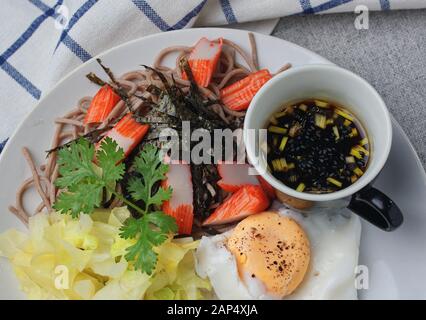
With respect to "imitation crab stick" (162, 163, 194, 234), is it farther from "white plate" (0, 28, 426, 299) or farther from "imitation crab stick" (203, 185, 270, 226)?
"white plate" (0, 28, 426, 299)

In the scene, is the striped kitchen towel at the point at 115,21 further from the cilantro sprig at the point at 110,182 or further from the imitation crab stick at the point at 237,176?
the imitation crab stick at the point at 237,176

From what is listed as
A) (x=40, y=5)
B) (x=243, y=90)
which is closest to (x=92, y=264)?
(x=243, y=90)

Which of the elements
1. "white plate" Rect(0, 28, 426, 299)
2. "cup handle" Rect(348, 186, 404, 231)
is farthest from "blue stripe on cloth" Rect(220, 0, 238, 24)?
"cup handle" Rect(348, 186, 404, 231)

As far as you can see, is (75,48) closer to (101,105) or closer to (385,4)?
(101,105)

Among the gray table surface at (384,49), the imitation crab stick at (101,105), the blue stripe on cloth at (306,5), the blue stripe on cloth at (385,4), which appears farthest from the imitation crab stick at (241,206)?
the blue stripe on cloth at (385,4)

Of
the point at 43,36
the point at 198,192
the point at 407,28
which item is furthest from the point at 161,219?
the point at 407,28

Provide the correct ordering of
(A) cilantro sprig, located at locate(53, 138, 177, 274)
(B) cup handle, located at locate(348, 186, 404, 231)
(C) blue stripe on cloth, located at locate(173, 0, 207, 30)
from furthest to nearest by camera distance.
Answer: (C) blue stripe on cloth, located at locate(173, 0, 207, 30)
(A) cilantro sprig, located at locate(53, 138, 177, 274)
(B) cup handle, located at locate(348, 186, 404, 231)
